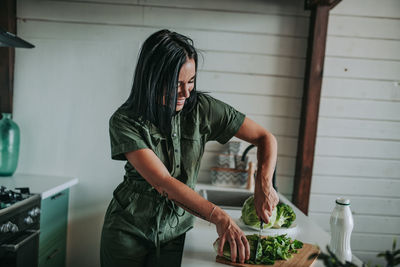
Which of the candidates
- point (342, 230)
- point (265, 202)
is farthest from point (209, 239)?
point (342, 230)

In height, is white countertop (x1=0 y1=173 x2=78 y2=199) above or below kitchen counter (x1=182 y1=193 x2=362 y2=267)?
below

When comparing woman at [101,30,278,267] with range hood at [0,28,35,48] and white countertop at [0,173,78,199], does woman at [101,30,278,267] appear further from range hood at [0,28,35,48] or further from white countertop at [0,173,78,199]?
range hood at [0,28,35,48]

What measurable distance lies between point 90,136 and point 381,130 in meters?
2.23

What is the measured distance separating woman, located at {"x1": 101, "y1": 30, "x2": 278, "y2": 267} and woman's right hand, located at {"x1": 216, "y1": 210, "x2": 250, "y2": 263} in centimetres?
6

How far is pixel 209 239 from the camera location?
1.44 m

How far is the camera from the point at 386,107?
107 inches

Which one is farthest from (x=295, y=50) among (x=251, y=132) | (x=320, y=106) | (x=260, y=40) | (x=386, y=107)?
(x=251, y=132)

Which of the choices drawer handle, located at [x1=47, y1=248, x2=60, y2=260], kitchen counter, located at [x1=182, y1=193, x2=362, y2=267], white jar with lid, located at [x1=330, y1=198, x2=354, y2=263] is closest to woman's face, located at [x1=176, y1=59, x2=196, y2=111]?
kitchen counter, located at [x1=182, y1=193, x2=362, y2=267]

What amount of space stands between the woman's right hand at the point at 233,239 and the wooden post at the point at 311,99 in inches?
62.5

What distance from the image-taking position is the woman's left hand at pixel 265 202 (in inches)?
54.5

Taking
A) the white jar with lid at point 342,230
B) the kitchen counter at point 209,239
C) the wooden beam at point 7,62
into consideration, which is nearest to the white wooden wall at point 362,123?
the kitchen counter at point 209,239

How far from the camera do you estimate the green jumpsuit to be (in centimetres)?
147

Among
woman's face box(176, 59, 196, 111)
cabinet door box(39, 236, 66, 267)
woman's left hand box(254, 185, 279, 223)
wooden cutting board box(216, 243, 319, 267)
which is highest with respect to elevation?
woman's face box(176, 59, 196, 111)

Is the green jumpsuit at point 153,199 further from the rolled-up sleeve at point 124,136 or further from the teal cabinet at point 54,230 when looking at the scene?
the teal cabinet at point 54,230
